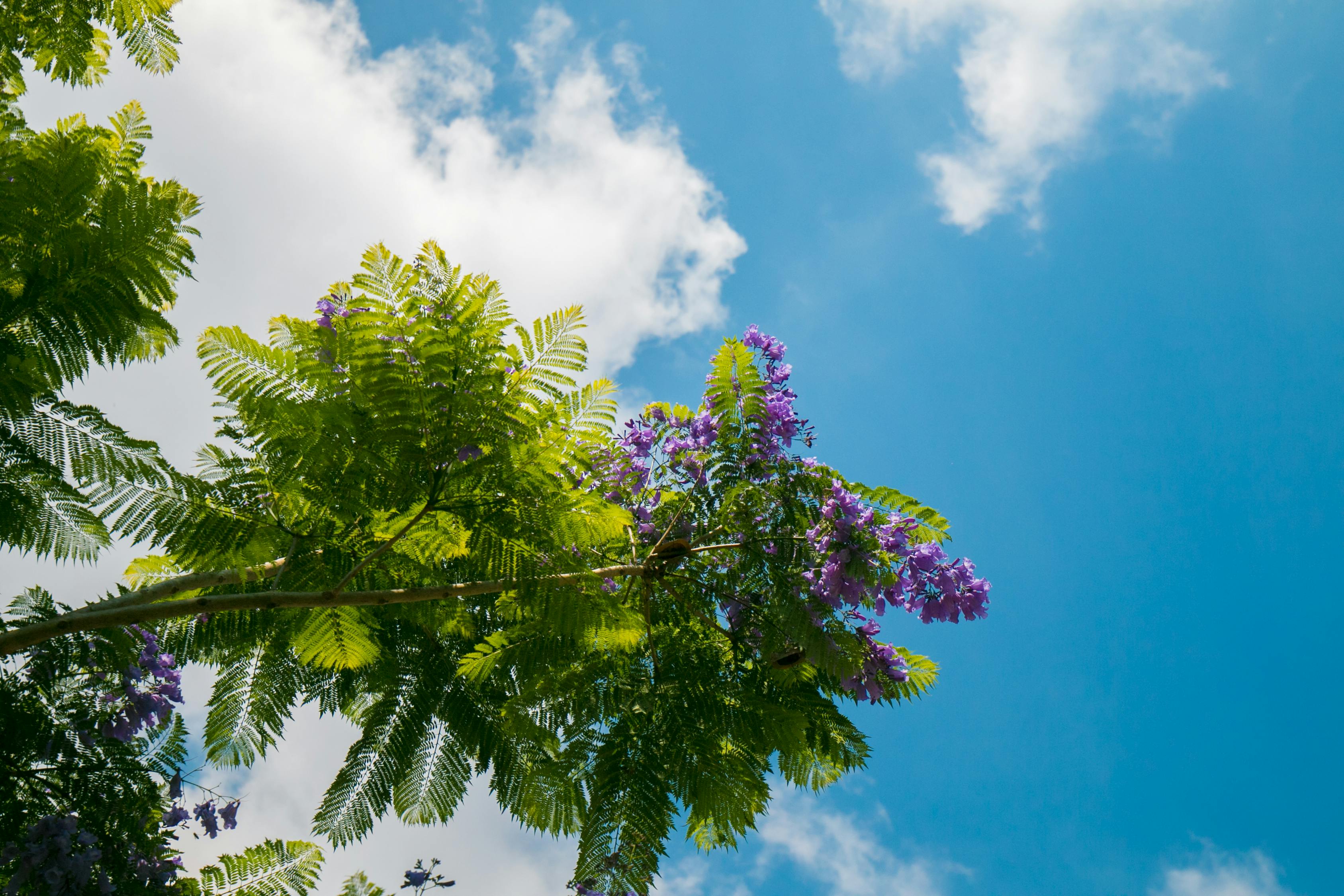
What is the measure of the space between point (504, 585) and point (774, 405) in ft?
6.20

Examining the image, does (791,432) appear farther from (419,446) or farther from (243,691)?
(243,691)

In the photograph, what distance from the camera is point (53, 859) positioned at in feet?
9.84

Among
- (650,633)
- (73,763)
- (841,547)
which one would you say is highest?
(841,547)

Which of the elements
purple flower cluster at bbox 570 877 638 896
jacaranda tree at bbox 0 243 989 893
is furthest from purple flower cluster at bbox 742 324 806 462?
purple flower cluster at bbox 570 877 638 896

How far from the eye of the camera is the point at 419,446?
2.31 metres

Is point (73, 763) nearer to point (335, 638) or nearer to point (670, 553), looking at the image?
point (335, 638)

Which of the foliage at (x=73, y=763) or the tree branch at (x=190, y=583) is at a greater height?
the tree branch at (x=190, y=583)

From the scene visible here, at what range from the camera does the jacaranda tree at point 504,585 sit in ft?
7.53

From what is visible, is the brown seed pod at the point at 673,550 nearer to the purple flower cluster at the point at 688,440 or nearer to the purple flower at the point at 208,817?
the purple flower cluster at the point at 688,440

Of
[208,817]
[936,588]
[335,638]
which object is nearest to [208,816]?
[208,817]

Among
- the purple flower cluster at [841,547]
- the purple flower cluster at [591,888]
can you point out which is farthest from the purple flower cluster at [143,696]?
the purple flower cluster at [841,547]

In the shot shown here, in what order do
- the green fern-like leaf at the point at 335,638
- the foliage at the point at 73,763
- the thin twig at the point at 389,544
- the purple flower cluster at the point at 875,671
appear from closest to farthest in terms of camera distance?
the thin twig at the point at 389,544 → the green fern-like leaf at the point at 335,638 → the foliage at the point at 73,763 → the purple flower cluster at the point at 875,671

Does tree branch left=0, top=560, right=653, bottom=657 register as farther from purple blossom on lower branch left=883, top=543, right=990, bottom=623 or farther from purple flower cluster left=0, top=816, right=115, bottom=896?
purple blossom on lower branch left=883, top=543, right=990, bottom=623

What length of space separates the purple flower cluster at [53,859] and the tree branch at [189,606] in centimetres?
123
